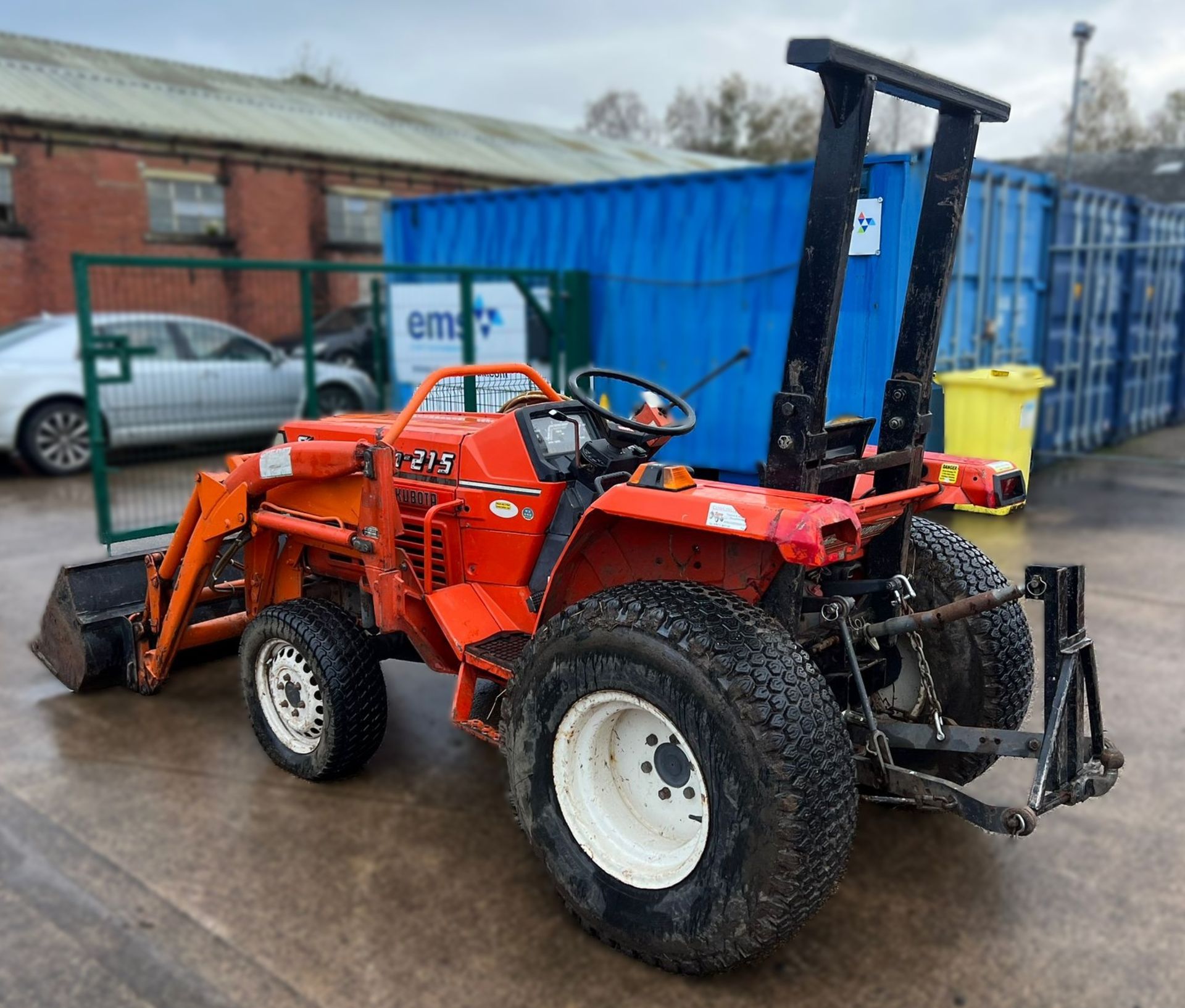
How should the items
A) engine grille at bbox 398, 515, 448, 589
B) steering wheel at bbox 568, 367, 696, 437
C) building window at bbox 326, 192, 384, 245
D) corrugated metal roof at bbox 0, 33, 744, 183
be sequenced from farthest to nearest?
building window at bbox 326, 192, 384, 245 → corrugated metal roof at bbox 0, 33, 744, 183 → engine grille at bbox 398, 515, 448, 589 → steering wheel at bbox 568, 367, 696, 437

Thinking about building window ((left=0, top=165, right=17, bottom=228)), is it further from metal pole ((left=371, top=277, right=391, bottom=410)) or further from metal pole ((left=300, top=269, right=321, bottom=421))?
metal pole ((left=300, top=269, right=321, bottom=421))

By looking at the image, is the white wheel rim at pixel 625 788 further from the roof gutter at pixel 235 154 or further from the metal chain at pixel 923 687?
the roof gutter at pixel 235 154

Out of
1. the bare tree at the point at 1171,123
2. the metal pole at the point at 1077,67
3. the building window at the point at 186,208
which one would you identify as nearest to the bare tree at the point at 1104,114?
the bare tree at the point at 1171,123

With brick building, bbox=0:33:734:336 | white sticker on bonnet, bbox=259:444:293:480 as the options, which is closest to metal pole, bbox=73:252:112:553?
white sticker on bonnet, bbox=259:444:293:480

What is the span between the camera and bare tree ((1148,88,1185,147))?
40.3 meters

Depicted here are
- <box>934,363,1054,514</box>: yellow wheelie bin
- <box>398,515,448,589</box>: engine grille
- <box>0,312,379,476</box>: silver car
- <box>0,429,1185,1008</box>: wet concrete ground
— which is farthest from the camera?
<box>0,312,379,476</box>: silver car

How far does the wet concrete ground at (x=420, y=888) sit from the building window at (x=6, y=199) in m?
13.0

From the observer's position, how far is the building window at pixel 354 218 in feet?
61.2

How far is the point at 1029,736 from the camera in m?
2.63

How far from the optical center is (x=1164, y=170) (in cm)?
2300

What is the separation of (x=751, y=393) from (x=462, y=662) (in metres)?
5.37

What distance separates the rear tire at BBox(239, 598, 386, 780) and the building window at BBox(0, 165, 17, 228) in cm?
1380

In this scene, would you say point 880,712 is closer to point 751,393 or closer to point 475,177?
point 751,393

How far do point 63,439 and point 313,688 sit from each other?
7.45 m
